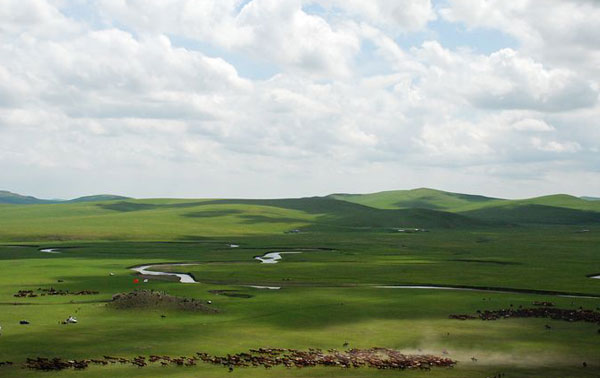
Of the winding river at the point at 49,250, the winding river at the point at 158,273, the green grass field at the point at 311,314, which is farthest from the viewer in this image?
the winding river at the point at 49,250

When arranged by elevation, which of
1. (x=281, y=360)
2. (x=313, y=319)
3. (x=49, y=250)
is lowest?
(x=281, y=360)

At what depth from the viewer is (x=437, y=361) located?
38750mm

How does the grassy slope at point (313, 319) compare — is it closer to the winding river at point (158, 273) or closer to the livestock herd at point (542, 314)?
the livestock herd at point (542, 314)

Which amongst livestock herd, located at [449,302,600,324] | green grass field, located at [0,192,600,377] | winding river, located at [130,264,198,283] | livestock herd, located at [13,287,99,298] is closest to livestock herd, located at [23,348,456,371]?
green grass field, located at [0,192,600,377]

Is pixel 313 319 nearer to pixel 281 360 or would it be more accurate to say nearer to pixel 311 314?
pixel 311 314

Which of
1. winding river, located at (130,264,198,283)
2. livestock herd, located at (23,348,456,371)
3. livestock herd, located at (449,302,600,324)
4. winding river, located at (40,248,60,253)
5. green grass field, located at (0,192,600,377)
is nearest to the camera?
livestock herd, located at (23,348,456,371)

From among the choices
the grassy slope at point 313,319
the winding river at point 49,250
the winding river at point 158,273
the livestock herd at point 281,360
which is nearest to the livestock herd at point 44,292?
the grassy slope at point 313,319

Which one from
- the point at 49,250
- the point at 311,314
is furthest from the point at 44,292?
the point at 49,250

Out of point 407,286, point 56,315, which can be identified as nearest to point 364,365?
point 56,315

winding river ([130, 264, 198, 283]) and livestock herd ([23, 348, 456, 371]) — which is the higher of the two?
winding river ([130, 264, 198, 283])

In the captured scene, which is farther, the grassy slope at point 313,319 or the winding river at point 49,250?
the winding river at point 49,250

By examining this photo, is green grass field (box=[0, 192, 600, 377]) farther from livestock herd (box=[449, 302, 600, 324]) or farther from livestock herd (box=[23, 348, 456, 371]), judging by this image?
livestock herd (box=[449, 302, 600, 324])

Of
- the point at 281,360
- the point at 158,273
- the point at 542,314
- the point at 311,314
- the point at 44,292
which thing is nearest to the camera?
the point at 281,360

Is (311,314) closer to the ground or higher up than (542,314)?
closer to the ground
